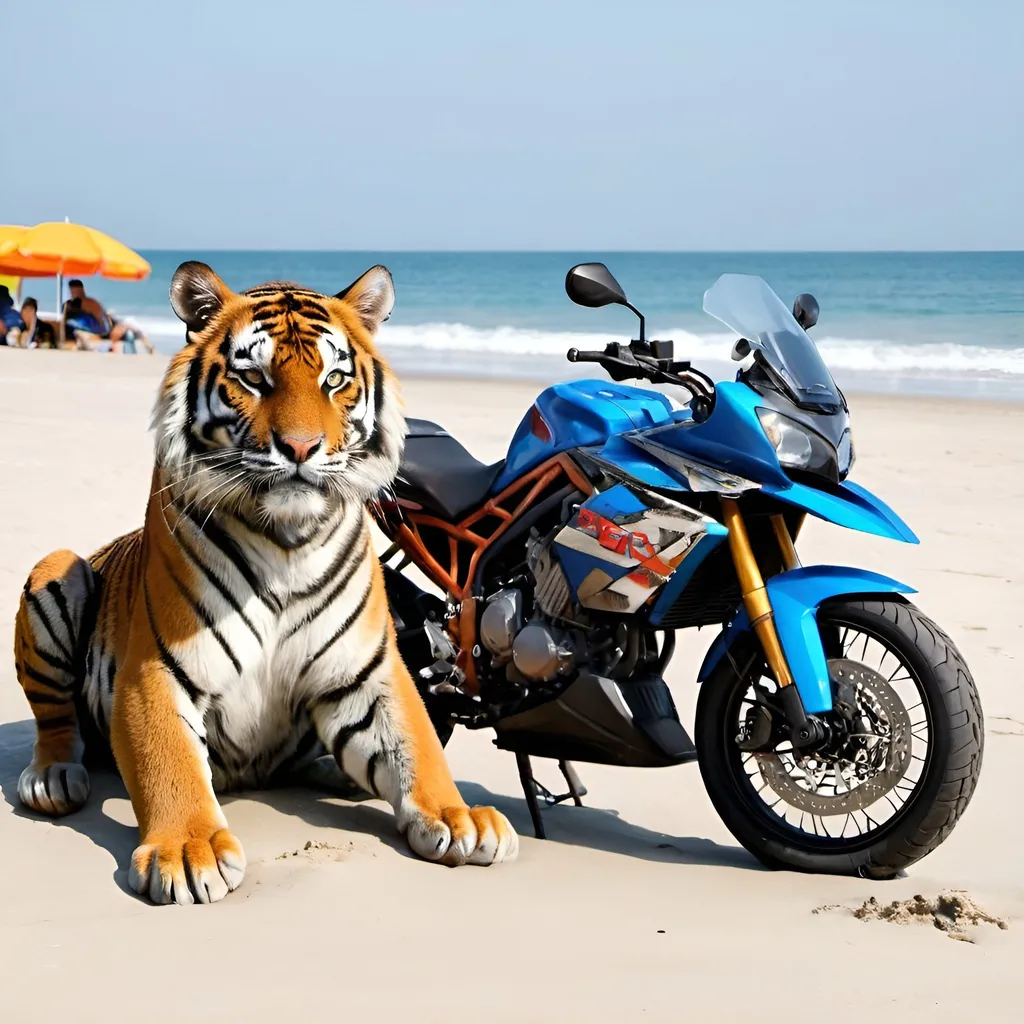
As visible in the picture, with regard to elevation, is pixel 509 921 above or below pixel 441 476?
below

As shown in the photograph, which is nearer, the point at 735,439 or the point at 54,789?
the point at 735,439

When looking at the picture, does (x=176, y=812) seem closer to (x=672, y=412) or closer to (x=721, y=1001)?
(x=721, y=1001)

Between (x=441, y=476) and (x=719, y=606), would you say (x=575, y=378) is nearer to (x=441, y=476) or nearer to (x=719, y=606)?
(x=441, y=476)

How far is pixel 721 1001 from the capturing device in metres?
2.72

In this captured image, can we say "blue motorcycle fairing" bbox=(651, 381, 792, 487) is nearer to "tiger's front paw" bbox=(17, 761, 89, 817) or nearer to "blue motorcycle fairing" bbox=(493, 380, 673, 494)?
"blue motorcycle fairing" bbox=(493, 380, 673, 494)

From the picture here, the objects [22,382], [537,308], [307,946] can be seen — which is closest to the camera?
[307,946]

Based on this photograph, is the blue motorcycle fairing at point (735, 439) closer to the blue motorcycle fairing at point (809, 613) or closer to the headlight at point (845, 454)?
the headlight at point (845, 454)

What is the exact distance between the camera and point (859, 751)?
344 centimetres

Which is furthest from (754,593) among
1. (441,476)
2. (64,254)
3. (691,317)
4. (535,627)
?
(691,317)

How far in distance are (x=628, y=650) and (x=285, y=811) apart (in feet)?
3.50

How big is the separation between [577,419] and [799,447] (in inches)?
27.2

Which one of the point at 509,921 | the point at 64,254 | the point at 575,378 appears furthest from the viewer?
the point at 64,254

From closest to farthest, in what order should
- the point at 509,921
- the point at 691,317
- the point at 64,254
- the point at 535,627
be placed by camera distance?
the point at 509,921 → the point at 535,627 → the point at 64,254 → the point at 691,317

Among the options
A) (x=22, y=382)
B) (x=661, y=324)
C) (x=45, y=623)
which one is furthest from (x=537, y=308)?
(x=45, y=623)
